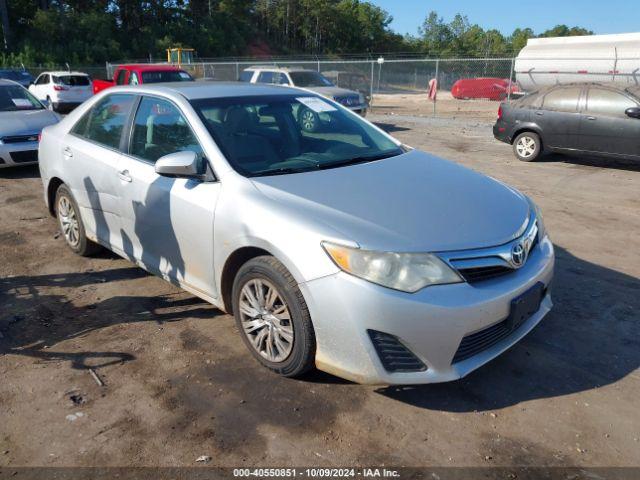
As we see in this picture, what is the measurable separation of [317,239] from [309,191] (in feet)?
1.62

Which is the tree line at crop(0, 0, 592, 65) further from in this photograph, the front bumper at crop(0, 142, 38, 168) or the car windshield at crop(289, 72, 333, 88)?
the front bumper at crop(0, 142, 38, 168)

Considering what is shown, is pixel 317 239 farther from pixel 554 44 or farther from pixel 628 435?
pixel 554 44

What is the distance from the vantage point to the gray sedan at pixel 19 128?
28.3ft

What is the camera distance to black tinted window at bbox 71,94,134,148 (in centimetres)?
439

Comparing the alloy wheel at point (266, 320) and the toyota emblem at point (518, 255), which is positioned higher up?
the toyota emblem at point (518, 255)

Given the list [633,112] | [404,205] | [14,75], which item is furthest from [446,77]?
[404,205]

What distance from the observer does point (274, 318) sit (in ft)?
10.3

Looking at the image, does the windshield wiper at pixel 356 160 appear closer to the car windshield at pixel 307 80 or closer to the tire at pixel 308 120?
the tire at pixel 308 120

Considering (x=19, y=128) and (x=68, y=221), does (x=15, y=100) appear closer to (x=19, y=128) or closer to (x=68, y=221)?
(x=19, y=128)

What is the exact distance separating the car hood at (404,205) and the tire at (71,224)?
246 cm

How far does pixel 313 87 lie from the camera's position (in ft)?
52.2

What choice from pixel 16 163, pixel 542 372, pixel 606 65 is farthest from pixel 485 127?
pixel 542 372

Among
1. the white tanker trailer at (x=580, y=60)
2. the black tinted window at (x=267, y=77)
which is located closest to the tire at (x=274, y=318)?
the black tinted window at (x=267, y=77)

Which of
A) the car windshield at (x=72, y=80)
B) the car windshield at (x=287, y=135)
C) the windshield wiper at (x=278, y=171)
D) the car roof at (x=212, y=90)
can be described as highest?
the car windshield at (x=72, y=80)
